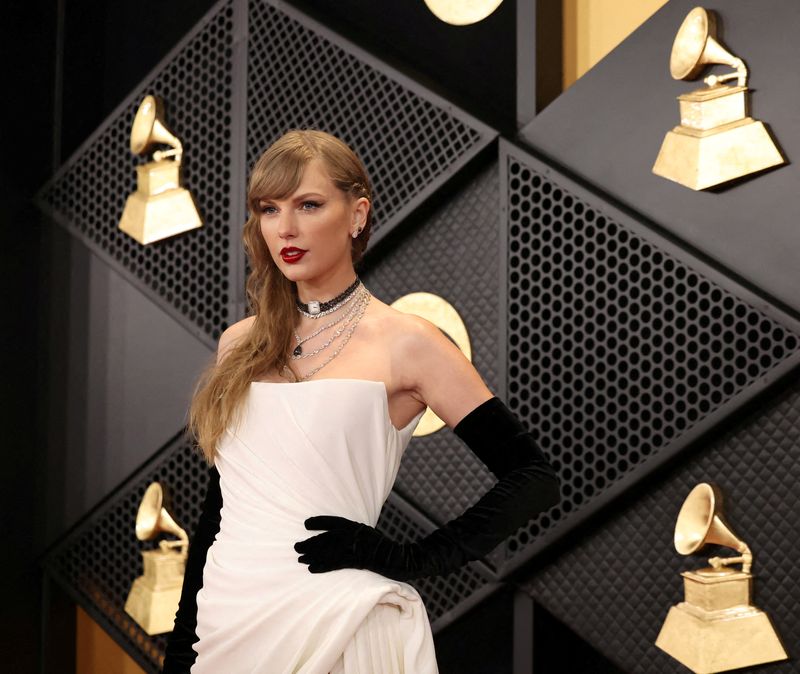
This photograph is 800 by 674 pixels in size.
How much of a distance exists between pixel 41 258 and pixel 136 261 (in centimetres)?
34

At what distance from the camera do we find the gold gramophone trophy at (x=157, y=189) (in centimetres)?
303

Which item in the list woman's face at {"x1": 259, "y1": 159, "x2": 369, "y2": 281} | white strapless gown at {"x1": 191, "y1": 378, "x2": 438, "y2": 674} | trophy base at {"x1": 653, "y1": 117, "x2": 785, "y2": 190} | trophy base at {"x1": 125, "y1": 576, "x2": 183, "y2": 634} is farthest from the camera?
trophy base at {"x1": 125, "y1": 576, "x2": 183, "y2": 634}

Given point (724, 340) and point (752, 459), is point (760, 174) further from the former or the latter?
point (752, 459)

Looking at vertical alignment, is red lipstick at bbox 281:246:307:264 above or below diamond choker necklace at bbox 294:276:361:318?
above

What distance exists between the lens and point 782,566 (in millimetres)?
2311

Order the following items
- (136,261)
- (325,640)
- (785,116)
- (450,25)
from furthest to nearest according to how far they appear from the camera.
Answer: (136,261) → (450,25) → (785,116) → (325,640)

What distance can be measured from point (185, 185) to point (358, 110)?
1.85 feet

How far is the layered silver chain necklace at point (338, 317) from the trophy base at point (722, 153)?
934mm

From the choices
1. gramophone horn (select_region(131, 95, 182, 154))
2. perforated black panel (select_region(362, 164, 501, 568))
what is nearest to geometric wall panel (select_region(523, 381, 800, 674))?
perforated black panel (select_region(362, 164, 501, 568))

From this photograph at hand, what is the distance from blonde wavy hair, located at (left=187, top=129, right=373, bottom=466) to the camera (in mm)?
1658

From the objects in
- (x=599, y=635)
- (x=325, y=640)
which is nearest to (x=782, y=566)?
(x=599, y=635)

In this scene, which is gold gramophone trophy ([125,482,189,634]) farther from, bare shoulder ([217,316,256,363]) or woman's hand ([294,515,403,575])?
woman's hand ([294,515,403,575])

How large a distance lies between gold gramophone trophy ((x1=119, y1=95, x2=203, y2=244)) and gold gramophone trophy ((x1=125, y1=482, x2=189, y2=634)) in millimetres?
720

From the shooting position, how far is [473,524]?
1632 mm
